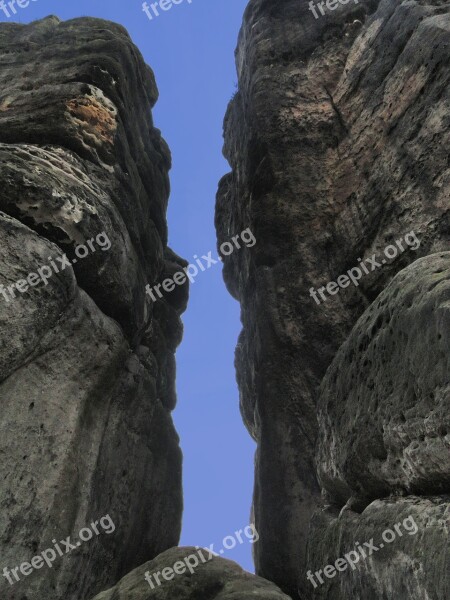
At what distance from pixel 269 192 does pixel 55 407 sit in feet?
24.4

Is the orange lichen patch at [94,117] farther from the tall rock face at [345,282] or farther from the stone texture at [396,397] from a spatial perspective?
the stone texture at [396,397]

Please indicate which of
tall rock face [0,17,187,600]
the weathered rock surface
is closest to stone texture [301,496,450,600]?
the weathered rock surface

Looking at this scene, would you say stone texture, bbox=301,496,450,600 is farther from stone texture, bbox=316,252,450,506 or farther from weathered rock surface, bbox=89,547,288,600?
weathered rock surface, bbox=89,547,288,600

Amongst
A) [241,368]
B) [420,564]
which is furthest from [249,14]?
[420,564]

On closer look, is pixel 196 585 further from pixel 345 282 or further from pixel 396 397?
pixel 345 282

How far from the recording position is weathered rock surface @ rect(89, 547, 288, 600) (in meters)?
6.89

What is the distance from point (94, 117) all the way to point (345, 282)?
6495mm

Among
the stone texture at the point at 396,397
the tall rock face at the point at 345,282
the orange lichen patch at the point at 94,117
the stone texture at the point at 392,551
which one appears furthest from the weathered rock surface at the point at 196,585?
the orange lichen patch at the point at 94,117

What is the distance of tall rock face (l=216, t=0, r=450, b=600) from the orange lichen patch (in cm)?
374

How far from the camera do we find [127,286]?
37.5 ft

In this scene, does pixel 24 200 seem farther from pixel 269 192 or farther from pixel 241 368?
pixel 241 368

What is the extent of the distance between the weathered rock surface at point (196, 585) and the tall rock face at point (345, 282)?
102 cm

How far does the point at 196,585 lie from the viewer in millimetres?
7121

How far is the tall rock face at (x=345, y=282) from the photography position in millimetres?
5930
